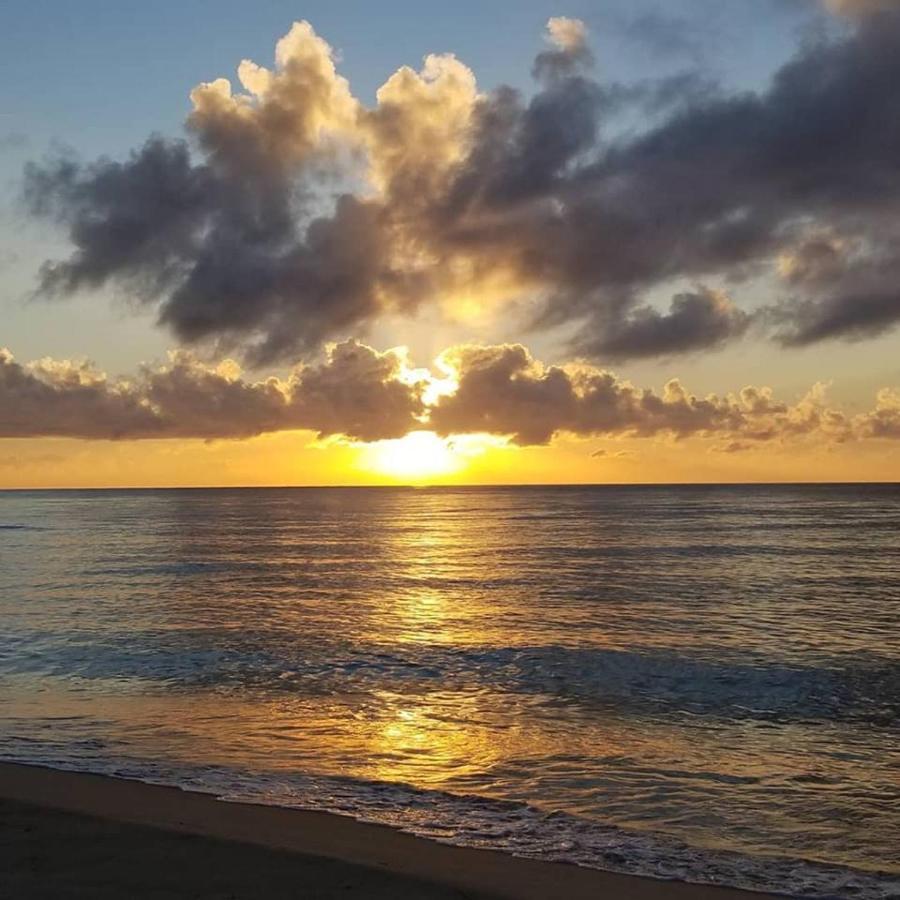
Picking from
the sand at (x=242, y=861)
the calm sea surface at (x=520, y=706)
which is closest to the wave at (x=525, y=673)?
the calm sea surface at (x=520, y=706)

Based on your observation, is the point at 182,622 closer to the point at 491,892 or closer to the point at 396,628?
the point at 396,628

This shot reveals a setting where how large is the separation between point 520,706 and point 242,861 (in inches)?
425

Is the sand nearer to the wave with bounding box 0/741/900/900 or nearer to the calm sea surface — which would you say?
the wave with bounding box 0/741/900/900

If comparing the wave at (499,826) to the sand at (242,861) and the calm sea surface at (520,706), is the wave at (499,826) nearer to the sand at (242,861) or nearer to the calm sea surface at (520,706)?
the calm sea surface at (520,706)

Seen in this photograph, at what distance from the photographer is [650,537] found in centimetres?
8656

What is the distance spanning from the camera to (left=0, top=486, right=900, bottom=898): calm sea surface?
12555mm

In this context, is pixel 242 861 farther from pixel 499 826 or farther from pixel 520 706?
pixel 520 706

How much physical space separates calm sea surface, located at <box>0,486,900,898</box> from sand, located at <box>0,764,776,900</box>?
76cm

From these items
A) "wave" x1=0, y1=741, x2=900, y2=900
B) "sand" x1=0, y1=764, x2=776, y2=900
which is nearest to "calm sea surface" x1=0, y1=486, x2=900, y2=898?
"wave" x1=0, y1=741, x2=900, y2=900

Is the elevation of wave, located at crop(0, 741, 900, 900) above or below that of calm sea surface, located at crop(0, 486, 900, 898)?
above

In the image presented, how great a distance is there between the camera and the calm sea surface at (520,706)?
41.2 feet

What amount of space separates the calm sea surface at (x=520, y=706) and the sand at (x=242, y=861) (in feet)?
2.48

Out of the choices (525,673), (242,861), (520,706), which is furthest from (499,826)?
(525,673)

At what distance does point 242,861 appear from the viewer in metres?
10.3
